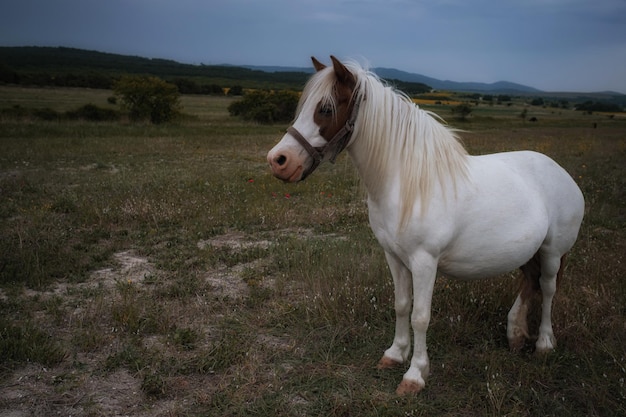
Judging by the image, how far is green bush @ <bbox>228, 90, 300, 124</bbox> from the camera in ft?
110

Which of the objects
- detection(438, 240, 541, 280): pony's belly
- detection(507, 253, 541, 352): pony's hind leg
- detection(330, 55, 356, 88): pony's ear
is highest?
detection(330, 55, 356, 88): pony's ear

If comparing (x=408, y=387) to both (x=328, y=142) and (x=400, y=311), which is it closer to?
(x=400, y=311)

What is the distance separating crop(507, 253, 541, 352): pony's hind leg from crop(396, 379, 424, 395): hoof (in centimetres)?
117

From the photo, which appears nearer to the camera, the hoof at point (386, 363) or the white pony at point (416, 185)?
the white pony at point (416, 185)

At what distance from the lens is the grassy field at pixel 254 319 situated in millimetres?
3193

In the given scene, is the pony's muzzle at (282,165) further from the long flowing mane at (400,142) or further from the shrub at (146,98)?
the shrub at (146,98)

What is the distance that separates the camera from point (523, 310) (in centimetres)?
389

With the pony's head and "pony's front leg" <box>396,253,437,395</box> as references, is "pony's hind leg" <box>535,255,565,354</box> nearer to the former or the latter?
"pony's front leg" <box>396,253,437,395</box>

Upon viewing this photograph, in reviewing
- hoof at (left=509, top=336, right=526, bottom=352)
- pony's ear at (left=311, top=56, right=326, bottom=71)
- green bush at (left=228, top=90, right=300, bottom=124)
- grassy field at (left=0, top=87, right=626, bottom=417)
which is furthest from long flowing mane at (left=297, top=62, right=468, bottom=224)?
green bush at (left=228, top=90, right=300, bottom=124)

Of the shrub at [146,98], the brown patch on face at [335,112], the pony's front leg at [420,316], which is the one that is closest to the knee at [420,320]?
the pony's front leg at [420,316]

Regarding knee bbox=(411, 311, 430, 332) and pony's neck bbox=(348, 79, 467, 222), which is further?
knee bbox=(411, 311, 430, 332)

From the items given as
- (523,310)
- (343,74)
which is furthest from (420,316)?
(343,74)

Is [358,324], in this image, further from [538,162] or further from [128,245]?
[128,245]

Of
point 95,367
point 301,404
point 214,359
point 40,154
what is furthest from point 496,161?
point 40,154
